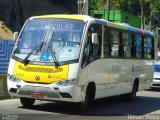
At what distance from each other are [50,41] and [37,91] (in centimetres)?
151

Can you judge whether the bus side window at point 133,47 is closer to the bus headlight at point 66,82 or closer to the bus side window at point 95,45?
the bus side window at point 95,45

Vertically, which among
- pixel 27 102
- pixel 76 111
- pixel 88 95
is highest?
pixel 88 95

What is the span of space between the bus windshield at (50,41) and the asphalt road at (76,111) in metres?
1.50

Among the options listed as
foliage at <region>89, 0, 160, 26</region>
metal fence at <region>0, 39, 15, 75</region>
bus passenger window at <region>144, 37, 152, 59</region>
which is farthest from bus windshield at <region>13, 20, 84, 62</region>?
foliage at <region>89, 0, 160, 26</region>

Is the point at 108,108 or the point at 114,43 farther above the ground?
the point at 114,43

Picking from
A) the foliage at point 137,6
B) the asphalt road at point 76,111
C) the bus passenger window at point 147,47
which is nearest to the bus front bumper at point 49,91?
the asphalt road at point 76,111

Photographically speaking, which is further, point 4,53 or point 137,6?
point 137,6

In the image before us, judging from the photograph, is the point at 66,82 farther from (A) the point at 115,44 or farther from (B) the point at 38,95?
(A) the point at 115,44

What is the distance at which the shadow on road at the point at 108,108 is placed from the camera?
1406 centimetres

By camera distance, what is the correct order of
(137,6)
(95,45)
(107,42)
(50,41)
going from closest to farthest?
1. (50,41)
2. (95,45)
3. (107,42)
4. (137,6)

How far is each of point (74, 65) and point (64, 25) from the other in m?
1.37

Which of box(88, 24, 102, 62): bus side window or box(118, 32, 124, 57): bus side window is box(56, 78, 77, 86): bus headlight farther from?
box(118, 32, 124, 57): bus side window

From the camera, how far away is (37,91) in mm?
13141

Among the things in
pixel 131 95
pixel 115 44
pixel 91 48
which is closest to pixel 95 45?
pixel 91 48
